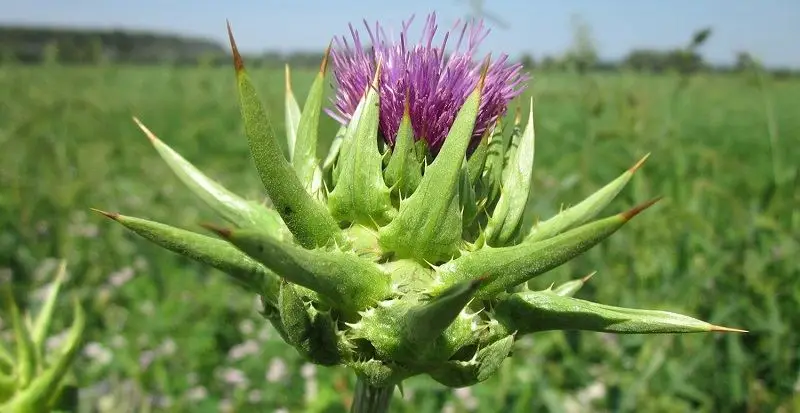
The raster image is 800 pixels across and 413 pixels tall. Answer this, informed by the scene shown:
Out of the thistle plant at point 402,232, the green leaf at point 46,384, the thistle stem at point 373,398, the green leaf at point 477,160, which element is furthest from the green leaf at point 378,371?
the green leaf at point 46,384

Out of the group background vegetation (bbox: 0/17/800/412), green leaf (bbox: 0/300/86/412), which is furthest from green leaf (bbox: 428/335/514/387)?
background vegetation (bbox: 0/17/800/412)

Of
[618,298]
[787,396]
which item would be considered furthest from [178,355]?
[787,396]

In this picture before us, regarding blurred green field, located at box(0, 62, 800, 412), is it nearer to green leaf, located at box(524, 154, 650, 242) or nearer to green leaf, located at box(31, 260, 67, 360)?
green leaf, located at box(31, 260, 67, 360)

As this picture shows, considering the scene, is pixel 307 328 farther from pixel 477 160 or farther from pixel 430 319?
pixel 477 160

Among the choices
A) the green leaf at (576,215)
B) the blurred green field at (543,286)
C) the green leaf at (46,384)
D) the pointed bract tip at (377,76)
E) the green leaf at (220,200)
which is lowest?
the blurred green field at (543,286)

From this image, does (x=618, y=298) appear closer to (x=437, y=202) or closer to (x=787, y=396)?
(x=787, y=396)

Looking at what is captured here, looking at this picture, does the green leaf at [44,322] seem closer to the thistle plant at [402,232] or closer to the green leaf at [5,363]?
the green leaf at [5,363]
